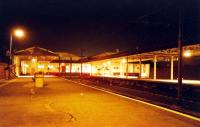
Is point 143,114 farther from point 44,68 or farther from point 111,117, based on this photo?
point 44,68

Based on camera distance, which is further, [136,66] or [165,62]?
[136,66]

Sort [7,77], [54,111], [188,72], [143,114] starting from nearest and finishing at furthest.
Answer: [143,114] < [54,111] < [188,72] < [7,77]

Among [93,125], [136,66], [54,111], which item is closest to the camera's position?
[93,125]

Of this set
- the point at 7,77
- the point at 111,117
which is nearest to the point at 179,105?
the point at 111,117

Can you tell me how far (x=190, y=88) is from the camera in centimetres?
2052

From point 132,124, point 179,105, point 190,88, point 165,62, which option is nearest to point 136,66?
point 165,62

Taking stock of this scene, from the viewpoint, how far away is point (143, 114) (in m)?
11.6

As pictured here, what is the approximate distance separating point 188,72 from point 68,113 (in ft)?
97.0

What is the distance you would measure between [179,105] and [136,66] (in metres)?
51.6

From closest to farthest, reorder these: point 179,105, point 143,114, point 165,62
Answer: point 143,114 → point 179,105 → point 165,62

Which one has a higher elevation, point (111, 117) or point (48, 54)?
point (48, 54)

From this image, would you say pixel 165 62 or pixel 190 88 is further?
pixel 165 62

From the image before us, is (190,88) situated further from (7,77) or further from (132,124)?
(7,77)

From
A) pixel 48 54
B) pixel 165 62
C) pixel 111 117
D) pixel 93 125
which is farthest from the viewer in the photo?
pixel 48 54
